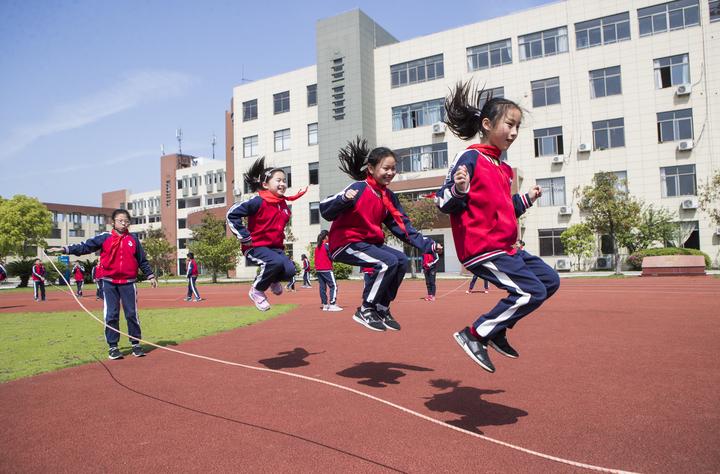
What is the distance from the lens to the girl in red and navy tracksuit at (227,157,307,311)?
690 cm

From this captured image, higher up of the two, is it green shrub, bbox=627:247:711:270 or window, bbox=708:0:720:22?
window, bbox=708:0:720:22

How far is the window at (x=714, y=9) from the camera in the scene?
32375 mm

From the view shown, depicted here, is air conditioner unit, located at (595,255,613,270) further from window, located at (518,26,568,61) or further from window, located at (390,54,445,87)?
window, located at (390,54,445,87)

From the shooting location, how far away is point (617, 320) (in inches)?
421

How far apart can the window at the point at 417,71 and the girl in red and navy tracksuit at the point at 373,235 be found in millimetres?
37303

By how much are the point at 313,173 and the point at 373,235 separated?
40800 mm

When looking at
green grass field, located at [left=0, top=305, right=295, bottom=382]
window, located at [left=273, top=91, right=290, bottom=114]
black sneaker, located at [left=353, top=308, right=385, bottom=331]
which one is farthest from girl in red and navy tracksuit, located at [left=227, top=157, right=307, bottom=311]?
window, located at [left=273, top=91, right=290, bottom=114]

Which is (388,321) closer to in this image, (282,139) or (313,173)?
(313,173)

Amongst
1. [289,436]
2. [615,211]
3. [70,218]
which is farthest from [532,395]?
[70,218]

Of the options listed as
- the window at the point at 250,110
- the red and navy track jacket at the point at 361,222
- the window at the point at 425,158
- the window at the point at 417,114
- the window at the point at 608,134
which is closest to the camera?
the red and navy track jacket at the point at 361,222

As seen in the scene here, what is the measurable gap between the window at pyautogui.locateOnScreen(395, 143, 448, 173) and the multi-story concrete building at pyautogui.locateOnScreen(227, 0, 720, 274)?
82 mm

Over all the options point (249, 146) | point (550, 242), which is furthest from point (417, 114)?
point (249, 146)

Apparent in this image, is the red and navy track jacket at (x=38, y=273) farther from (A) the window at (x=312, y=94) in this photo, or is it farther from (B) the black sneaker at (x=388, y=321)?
(A) the window at (x=312, y=94)

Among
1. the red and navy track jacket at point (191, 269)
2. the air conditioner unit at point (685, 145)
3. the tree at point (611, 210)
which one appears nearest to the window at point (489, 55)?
the tree at point (611, 210)
